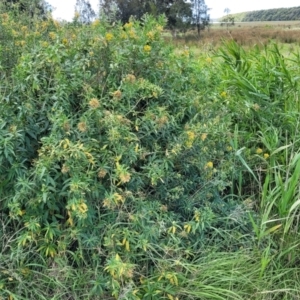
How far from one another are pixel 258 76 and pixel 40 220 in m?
1.97

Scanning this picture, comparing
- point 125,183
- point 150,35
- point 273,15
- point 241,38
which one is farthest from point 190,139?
point 273,15

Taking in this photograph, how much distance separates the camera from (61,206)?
1.86 meters

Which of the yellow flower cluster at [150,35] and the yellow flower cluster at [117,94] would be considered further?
the yellow flower cluster at [150,35]

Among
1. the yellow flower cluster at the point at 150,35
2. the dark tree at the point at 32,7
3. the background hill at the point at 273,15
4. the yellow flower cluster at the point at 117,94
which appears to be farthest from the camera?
the background hill at the point at 273,15

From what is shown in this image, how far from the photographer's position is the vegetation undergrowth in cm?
177

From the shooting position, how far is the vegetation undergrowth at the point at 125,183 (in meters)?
1.77

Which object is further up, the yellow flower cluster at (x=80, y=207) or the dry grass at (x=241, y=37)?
the dry grass at (x=241, y=37)

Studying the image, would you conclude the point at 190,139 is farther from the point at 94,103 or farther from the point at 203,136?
the point at 94,103

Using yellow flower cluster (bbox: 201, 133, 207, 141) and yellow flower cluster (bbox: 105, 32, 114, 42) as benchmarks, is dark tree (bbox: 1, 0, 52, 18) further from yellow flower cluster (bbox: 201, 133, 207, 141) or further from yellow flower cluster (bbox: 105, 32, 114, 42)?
yellow flower cluster (bbox: 201, 133, 207, 141)

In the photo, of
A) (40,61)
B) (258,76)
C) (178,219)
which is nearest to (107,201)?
(178,219)

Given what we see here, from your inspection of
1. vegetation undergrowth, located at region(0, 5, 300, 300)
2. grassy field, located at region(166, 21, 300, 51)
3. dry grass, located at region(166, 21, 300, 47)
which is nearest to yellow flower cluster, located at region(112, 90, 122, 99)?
vegetation undergrowth, located at region(0, 5, 300, 300)

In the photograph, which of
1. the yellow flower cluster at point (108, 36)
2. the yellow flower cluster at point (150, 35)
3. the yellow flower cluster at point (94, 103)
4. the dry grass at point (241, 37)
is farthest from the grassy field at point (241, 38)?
the yellow flower cluster at point (94, 103)

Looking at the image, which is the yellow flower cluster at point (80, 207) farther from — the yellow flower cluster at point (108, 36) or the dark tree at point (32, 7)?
the dark tree at point (32, 7)

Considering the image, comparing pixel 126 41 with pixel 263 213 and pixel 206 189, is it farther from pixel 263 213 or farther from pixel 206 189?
pixel 263 213
